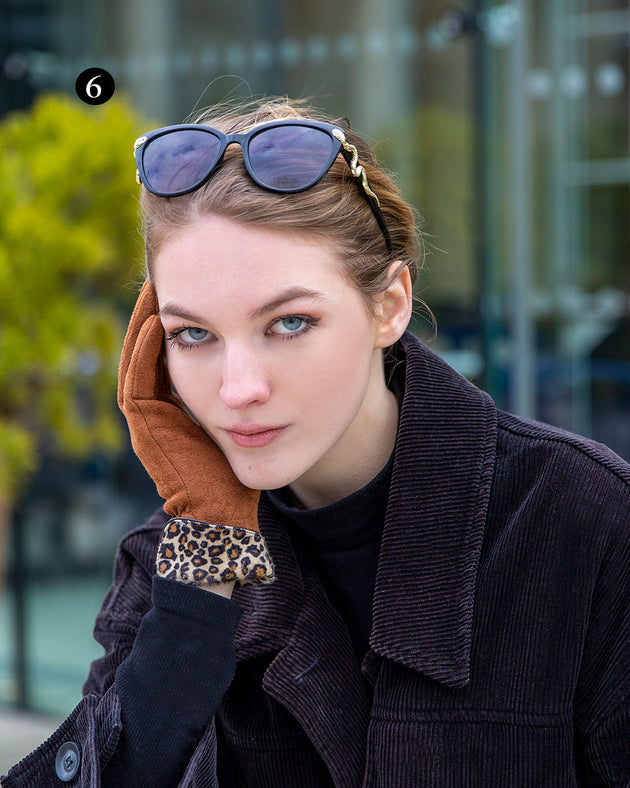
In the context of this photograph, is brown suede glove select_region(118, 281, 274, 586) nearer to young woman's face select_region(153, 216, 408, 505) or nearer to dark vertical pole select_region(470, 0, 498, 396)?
young woman's face select_region(153, 216, 408, 505)

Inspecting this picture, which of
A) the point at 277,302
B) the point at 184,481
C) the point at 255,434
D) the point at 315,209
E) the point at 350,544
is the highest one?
the point at 315,209

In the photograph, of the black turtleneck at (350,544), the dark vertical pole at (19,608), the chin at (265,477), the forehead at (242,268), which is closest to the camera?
the forehead at (242,268)

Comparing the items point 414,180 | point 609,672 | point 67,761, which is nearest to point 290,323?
point 609,672

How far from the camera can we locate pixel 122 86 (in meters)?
4.99

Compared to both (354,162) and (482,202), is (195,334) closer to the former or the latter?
(354,162)

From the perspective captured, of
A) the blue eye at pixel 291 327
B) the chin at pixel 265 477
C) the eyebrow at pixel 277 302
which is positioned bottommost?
the chin at pixel 265 477

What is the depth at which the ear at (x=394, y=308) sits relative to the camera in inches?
72.0

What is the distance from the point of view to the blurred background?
4.29 meters

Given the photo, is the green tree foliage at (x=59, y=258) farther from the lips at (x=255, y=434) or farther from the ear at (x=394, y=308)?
the lips at (x=255, y=434)

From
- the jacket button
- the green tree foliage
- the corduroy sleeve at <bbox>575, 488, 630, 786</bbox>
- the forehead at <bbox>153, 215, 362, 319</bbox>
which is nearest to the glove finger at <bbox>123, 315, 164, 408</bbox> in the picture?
the forehead at <bbox>153, 215, 362, 319</bbox>

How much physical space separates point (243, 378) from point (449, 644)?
20.5 inches

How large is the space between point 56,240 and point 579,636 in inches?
120

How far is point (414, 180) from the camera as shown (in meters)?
4.56

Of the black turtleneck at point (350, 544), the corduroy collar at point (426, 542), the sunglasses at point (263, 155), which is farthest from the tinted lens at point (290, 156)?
the black turtleneck at point (350, 544)
